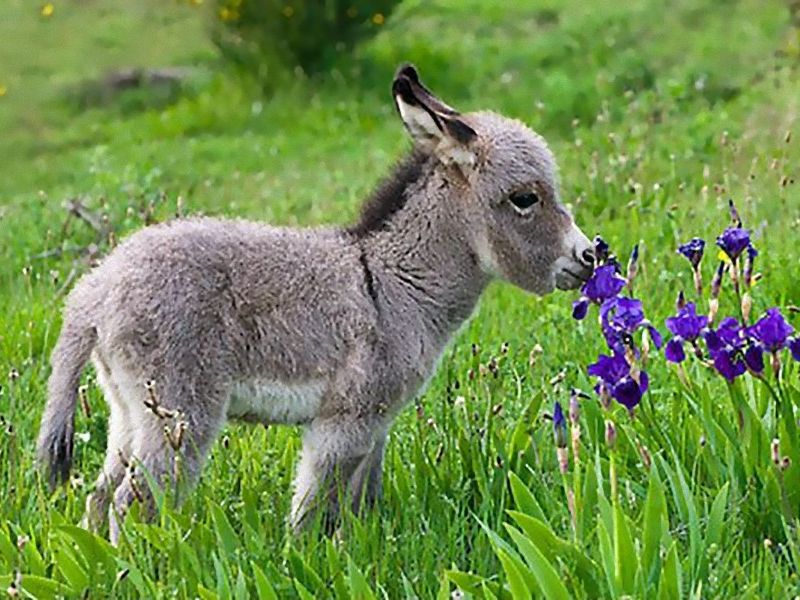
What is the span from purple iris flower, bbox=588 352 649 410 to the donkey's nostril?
1.13m

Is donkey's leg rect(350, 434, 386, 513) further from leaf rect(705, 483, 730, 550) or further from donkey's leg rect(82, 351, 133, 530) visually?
leaf rect(705, 483, 730, 550)

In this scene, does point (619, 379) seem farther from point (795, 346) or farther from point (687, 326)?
point (795, 346)

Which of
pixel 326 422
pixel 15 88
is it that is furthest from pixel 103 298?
pixel 15 88

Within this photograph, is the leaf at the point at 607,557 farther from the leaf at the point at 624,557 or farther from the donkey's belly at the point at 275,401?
the donkey's belly at the point at 275,401

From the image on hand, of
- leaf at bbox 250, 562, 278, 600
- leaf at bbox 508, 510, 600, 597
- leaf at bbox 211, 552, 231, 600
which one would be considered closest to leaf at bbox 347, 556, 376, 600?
leaf at bbox 250, 562, 278, 600

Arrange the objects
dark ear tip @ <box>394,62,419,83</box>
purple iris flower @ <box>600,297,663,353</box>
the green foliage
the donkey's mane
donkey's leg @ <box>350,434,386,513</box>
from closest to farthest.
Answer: purple iris flower @ <box>600,297,663,353</box>
donkey's leg @ <box>350,434,386,513</box>
dark ear tip @ <box>394,62,419,83</box>
the donkey's mane
the green foliage

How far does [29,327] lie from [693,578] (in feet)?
13.9

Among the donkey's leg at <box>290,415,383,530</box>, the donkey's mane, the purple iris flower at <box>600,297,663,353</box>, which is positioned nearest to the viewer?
the purple iris flower at <box>600,297,663,353</box>

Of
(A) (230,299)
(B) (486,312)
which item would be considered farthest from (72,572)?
(B) (486,312)

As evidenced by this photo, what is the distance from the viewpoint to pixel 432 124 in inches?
221

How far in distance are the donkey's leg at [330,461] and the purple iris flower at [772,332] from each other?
1480mm

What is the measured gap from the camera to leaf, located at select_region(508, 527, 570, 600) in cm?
411

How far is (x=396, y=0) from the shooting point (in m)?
17.0

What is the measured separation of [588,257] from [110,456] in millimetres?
1893
